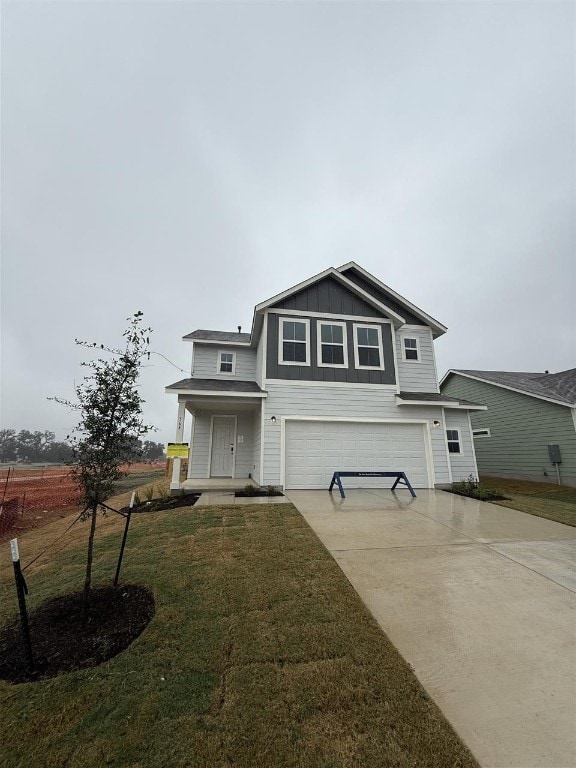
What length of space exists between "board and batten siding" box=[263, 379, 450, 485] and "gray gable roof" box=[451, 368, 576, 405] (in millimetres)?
6416

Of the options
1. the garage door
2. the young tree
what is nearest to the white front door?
the garage door

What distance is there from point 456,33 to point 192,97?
10972mm

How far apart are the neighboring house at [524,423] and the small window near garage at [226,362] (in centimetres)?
1325

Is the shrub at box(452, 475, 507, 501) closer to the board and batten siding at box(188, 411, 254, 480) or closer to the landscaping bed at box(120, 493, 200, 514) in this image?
the board and batten siding at box(188, 411, 254, 480)

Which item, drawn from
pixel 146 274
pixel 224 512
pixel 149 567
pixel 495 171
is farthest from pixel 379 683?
pixel 146 274

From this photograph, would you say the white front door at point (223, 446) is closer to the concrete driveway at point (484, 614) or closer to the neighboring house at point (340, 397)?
the neighboring house at point (340, 397)

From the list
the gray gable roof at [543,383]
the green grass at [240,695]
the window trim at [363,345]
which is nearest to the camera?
the green grass at [240,695]

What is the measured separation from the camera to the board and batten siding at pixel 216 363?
43.0ft

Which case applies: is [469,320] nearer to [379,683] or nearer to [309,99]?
[309,99]

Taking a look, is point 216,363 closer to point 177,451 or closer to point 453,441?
point 177,451

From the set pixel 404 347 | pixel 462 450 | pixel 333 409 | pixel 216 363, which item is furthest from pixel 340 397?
pixel 216 363

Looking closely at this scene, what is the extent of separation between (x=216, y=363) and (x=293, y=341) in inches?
164

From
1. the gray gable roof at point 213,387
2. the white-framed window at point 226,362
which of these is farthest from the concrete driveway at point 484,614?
the white-framed window at point 226,362

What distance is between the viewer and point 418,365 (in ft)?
40.0
